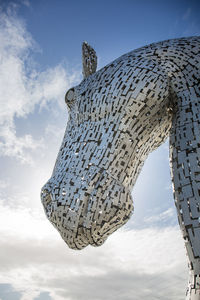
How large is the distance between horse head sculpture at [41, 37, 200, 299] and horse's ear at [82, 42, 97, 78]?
0.47 meters

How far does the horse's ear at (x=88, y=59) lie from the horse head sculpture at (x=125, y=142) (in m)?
0.47

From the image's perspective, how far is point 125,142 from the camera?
1.82 m

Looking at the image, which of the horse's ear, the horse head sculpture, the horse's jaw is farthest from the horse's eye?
the horse's jaw

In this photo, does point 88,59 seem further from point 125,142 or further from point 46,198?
point 46,198

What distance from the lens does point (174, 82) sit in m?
1.93

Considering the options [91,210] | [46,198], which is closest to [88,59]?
[46,198]

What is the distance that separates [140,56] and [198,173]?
964 mm

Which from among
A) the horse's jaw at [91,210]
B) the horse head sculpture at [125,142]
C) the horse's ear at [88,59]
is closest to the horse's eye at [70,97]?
the horse head sculpture at [125,142]

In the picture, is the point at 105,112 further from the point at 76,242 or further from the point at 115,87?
the point at 76,242

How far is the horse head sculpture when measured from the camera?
5.25 ft

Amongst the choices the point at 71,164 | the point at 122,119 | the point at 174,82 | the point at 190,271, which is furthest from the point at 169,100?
the point at 190,271

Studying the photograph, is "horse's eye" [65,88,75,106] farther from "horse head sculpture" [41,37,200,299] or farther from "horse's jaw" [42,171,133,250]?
"horse's jaw" [42,171,133,250]

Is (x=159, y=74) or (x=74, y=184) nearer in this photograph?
(x=74, y=184)

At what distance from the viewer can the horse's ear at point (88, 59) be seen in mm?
2697
